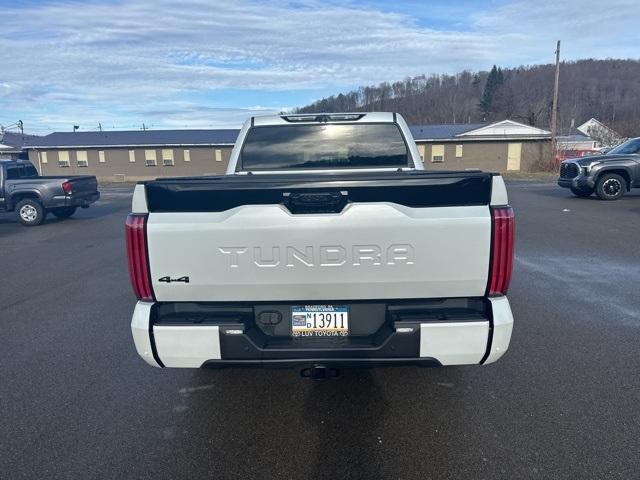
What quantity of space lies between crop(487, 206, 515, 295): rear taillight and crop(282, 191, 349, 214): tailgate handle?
0.86 m

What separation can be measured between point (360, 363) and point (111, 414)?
72.8 inches

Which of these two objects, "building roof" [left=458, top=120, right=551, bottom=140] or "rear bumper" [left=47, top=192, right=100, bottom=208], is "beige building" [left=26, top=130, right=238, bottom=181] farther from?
"rear bumper" [left=47, top=192, right=100, bottom=208]

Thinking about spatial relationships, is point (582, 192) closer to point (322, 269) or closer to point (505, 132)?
point (322, 269)

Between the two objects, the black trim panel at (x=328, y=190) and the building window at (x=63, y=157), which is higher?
the black trim panel at (x=328, y=190)

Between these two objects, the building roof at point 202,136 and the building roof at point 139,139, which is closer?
the building roof at point 202,136

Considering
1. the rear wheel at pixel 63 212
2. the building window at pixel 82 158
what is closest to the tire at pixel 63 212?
the rear wheel at pixel 63 212

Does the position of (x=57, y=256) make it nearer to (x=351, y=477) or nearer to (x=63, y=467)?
(x=63, y=467)

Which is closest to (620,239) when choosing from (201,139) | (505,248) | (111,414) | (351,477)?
(505,248)

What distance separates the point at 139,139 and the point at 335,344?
156ft

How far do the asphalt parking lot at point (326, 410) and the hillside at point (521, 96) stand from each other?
299 ft

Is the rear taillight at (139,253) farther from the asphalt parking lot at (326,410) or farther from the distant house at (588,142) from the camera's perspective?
the distant house at (588,142)

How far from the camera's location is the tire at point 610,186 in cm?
1591

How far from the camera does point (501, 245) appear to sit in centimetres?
275

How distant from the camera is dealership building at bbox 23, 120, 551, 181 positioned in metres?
42.2
